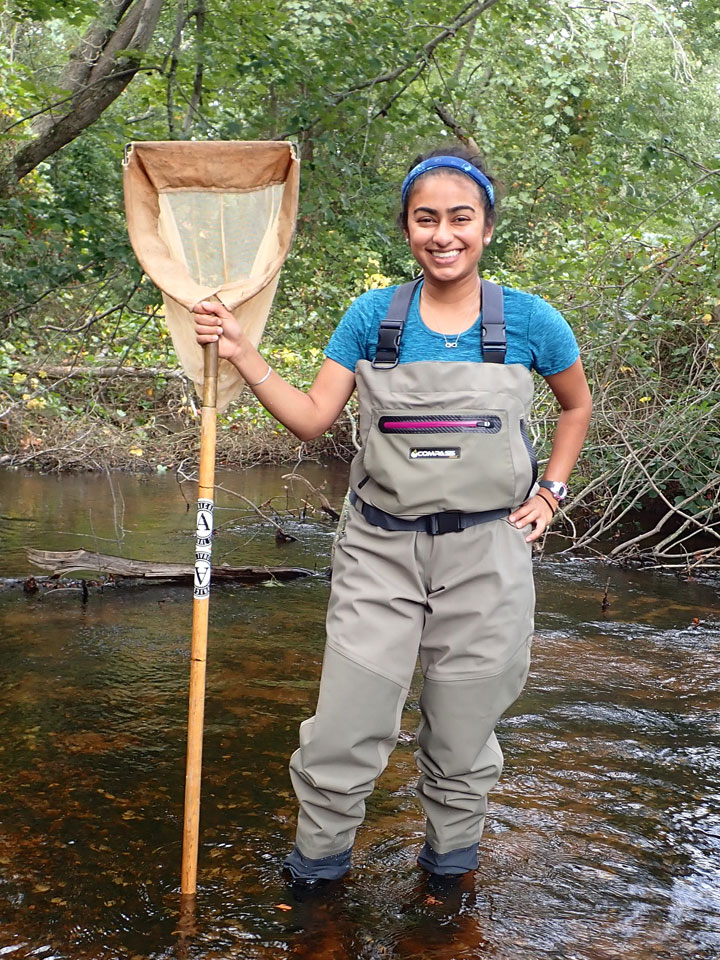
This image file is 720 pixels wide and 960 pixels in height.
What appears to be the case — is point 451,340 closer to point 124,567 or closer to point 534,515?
point 534,515

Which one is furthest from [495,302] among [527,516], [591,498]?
[591,498]

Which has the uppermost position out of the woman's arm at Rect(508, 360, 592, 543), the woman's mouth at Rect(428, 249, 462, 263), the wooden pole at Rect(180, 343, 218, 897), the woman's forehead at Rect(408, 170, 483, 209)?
the woman's forehead at Rect(408, 170, 483, 209)

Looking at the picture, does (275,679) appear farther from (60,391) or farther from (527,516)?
(60,391)

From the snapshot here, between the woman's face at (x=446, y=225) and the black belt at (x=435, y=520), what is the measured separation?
2.04 ft

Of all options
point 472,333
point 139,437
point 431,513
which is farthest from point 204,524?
point 139,437

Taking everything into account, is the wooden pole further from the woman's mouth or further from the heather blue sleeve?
the heather blue sleeve

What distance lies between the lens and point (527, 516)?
271 centimetres

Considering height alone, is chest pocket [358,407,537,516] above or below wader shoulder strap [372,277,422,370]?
below

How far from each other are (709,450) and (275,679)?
445 centimetres

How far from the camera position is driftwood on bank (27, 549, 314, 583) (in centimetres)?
634

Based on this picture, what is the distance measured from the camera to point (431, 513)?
2549 mm

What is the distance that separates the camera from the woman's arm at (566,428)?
Answer: 109 inches

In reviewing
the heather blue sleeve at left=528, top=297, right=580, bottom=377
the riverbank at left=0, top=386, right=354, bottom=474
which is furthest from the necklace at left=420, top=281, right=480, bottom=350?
the riverbank at left=0, top=386, right=354, bottom=474

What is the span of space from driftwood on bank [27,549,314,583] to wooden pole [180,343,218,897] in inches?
150
